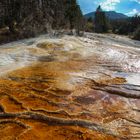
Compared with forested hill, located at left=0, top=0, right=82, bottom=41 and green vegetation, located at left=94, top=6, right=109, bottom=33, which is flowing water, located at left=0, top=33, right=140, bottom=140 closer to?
forested hill, located at left=0, top=0, right=82, bottom=41

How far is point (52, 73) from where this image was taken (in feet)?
37.7

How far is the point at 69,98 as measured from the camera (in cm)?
855

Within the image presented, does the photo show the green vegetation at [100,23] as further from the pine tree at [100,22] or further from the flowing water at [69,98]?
the flowing water at [69,98]

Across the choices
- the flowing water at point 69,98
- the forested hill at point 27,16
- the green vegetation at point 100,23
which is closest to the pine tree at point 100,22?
the green vegetation at point 100,23

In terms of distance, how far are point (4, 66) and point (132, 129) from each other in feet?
24.4

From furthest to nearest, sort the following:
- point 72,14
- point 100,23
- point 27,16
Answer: point 100,23, point 72,14, point 27,16

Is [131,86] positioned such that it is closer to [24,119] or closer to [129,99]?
[129,99]

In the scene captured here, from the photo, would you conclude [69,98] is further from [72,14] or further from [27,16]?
[72,14]

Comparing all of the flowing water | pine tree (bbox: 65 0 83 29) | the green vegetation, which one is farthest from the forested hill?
the green vegetation

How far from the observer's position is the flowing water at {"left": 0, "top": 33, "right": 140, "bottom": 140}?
6500mm

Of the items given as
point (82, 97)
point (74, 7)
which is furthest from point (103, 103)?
point (74, 7)

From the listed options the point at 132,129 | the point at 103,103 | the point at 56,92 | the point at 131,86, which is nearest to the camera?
the point at 132,129

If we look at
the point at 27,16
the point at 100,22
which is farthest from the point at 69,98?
the point at 100,22

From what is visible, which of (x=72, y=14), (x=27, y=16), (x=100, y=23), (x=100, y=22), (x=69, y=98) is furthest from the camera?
(x=100, y=23)
